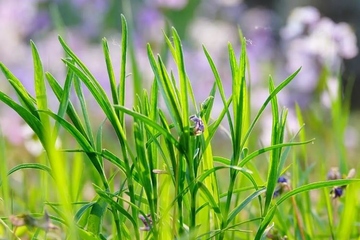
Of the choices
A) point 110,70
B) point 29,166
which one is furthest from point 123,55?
point 29,166

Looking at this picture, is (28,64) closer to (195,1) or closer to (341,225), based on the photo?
(195,1)

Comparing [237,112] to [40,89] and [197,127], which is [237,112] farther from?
[40,89]

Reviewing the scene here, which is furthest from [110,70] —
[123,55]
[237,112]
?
[237,112]

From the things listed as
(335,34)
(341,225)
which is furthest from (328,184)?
(335,34)

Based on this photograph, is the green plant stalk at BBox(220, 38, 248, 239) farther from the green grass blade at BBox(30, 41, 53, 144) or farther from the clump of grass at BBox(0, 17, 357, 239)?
the green grass blade at BBox(30, 41, 53, 144)

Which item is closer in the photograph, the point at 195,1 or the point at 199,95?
the point at 199,95

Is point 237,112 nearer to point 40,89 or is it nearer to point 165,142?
point 165,142

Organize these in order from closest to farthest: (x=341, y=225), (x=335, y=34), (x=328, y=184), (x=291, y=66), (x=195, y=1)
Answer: (x=328, y=184) < (x=341, y=225) < (x=335, y=34) < (x=291, y=66) < (x=195, y=1)

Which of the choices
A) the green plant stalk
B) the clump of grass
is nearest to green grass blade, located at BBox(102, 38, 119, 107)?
the clump of grass

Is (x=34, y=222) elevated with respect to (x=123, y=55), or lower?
lower

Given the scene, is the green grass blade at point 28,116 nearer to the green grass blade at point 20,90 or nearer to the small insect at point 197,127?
the green grass blade at point 20,90

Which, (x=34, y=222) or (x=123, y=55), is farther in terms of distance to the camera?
(x=123, y=55)
